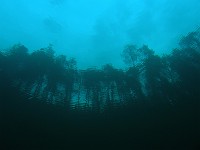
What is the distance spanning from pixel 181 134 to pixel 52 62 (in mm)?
24185

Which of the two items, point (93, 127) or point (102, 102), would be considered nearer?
point (93, 127)

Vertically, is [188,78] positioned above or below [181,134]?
above

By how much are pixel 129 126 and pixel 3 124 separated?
18254 millimetres

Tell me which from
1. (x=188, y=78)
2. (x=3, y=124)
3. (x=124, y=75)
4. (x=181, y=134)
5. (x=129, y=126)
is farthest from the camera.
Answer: (x=124, y=75)

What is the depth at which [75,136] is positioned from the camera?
115ft

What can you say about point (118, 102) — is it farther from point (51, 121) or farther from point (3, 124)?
point (3, 124)

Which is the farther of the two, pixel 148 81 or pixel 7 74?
pixel 148 81

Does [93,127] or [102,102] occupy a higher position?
[102,102]

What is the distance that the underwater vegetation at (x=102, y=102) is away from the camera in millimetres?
33812

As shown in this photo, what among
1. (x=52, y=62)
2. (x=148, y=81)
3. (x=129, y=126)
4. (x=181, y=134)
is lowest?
(x=181, y=134)

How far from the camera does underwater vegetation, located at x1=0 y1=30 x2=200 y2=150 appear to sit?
33.8m

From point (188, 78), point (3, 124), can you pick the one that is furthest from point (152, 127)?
point (3, 124)

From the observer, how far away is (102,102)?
41.5 meters

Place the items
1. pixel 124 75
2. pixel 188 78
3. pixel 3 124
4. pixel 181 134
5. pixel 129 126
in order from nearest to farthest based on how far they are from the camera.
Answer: pixel 3 124 → pixel 181 134 → pixel 129 126 → pixel 188 78 → pixel 124 75
